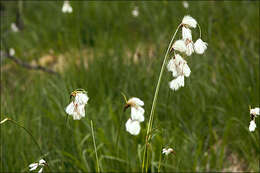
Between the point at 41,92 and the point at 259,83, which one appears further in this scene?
the point at 41,92

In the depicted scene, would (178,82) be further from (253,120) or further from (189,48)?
(253,120)

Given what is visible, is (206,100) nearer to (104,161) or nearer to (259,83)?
(259,83)

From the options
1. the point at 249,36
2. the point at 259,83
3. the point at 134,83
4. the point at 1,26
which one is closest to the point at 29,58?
the point at 1,26

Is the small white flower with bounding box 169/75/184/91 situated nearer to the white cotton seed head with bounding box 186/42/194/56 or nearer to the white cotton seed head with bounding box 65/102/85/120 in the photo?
the white cotton seed head with bounding box 186/42/194/56

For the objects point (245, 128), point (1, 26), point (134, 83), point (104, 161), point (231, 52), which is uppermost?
point (1, 26)

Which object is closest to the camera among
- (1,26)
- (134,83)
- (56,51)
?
(134,83)

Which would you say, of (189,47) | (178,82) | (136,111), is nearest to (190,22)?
(189,47)

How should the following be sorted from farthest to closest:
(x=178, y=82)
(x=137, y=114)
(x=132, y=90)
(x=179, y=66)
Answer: (x=132, y=90), (x=178, y=82), (x=179, y=66), (x=137, y=114)

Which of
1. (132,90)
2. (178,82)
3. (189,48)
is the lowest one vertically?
(178,82)
